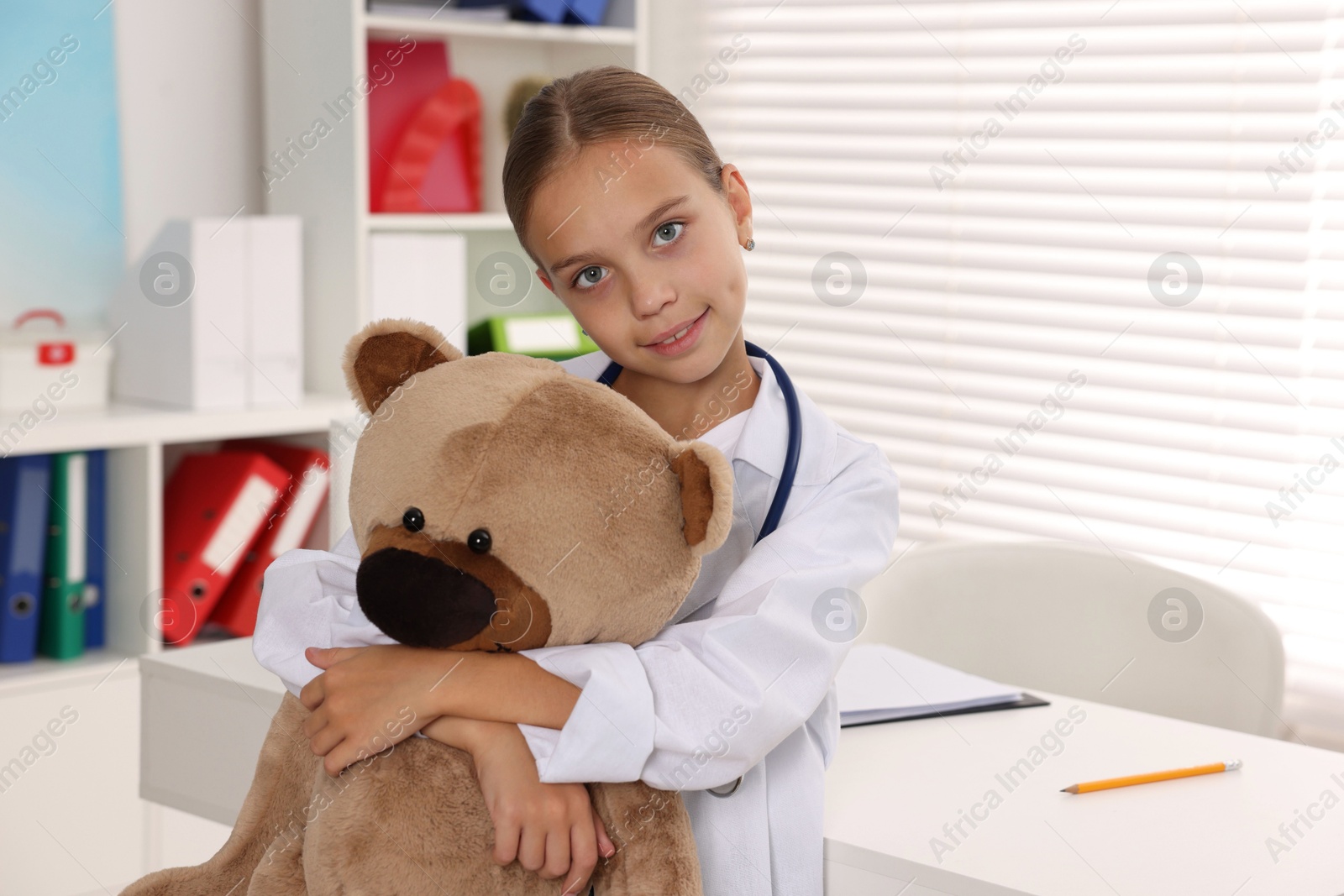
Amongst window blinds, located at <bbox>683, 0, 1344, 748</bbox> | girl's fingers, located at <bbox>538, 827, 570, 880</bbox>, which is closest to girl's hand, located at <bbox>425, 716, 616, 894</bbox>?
girl's fingers, located at <bbox>538, 827, 570, 880</bbox>

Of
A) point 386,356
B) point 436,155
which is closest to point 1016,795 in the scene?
point 386,356

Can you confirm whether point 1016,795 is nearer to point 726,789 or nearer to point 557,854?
point 726,789

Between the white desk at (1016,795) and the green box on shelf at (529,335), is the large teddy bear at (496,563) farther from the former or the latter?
the green box on shelf at (529,335)

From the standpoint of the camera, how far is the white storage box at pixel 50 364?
2.03m

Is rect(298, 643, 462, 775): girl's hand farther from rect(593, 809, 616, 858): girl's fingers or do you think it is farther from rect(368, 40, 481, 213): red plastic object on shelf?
rect(368, 40, 481, 213): red plastic object on shelf

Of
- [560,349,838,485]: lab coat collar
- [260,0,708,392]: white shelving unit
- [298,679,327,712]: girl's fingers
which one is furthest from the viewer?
[260,0,708,392]: white shelving unit

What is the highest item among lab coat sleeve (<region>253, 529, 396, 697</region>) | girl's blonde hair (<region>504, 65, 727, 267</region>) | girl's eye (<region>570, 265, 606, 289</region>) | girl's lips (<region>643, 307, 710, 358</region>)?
girl's blonde hair (<region>504, 65, 727, 267</region>)

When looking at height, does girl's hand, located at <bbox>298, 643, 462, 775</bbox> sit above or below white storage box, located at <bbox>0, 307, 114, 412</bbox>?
below

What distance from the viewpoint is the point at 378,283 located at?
237 cm

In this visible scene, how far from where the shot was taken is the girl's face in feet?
3.22

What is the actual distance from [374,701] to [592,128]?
47 centimetres

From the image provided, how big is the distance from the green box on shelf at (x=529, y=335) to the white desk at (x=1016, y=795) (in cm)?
130

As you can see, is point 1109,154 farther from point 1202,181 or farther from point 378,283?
point 378,283

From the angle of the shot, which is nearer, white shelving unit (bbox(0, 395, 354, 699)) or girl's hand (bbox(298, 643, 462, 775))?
girl's hand (bbox(298, 643, 462, 775))
